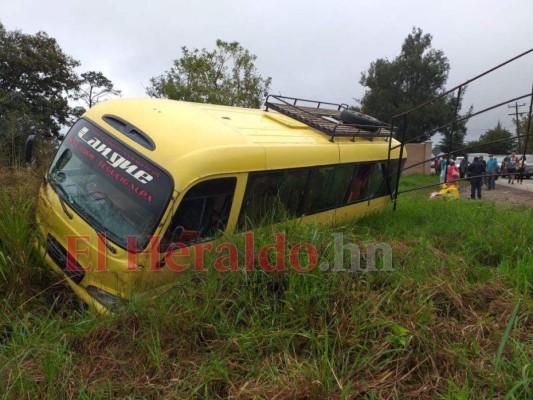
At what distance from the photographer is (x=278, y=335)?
8.82 ft

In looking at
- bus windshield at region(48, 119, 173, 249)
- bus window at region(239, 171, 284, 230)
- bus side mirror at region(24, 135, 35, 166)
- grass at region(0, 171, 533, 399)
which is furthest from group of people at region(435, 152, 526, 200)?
bus side mirror at region(24, 135, 35, 166)

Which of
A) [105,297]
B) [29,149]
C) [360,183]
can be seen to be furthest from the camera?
[360,183]

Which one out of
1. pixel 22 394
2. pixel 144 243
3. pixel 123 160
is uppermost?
pixel 123 160

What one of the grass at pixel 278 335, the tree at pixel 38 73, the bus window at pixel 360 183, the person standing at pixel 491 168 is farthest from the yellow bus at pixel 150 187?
the tree at pixel 38 73

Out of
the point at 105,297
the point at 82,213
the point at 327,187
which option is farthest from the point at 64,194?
the point at 327,187

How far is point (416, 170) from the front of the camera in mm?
23234

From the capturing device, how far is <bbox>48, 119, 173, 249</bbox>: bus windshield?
324cm

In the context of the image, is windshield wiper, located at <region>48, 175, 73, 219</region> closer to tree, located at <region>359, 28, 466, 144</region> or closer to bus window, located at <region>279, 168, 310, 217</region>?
bus window, located at <region>279, 168, 310, 217</region>

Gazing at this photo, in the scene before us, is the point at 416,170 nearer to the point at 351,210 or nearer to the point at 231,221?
the point at 351,210

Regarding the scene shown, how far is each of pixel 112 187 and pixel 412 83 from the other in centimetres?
3569

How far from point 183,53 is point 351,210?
19.1 m

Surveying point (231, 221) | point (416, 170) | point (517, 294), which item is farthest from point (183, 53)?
point (517, 294)

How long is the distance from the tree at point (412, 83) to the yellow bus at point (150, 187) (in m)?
32.3

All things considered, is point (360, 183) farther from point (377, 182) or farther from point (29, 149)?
point (29, 149)
